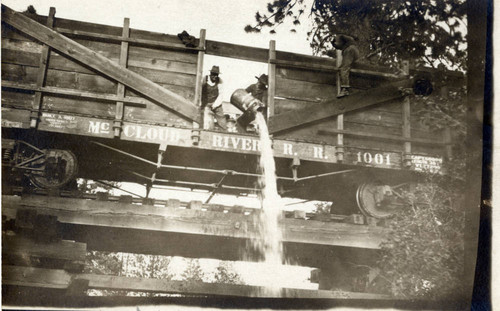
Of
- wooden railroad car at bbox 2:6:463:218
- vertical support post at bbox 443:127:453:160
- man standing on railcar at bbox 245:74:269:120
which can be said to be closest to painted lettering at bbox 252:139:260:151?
wooden railroad car at bbox 2:6:463:218

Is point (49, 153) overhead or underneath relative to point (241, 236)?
overhead

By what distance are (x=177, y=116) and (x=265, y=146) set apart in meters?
1.12

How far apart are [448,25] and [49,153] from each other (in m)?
4.47

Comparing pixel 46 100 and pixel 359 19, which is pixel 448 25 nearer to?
pixel 359 19

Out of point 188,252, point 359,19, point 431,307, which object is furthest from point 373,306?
point 359,19

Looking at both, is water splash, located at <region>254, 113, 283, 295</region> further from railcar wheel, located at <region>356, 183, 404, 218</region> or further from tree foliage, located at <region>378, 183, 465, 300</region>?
tree foliage, located at <region>378, 183, 465, 300</region>

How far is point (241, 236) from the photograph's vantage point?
505 cm

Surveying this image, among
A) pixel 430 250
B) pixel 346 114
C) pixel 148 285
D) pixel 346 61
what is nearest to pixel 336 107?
pixel 346 114

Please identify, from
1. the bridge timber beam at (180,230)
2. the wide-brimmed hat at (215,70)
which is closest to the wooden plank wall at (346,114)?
the wide-brimmed hat at (215,70)

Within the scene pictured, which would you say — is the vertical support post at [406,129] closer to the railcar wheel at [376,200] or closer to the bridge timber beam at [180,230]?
the railcar wheel at [376,200]

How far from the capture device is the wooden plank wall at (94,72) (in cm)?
516

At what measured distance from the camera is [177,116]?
216 inches

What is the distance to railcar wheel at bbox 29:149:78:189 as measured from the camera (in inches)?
201

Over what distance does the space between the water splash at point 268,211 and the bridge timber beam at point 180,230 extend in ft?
0.33
